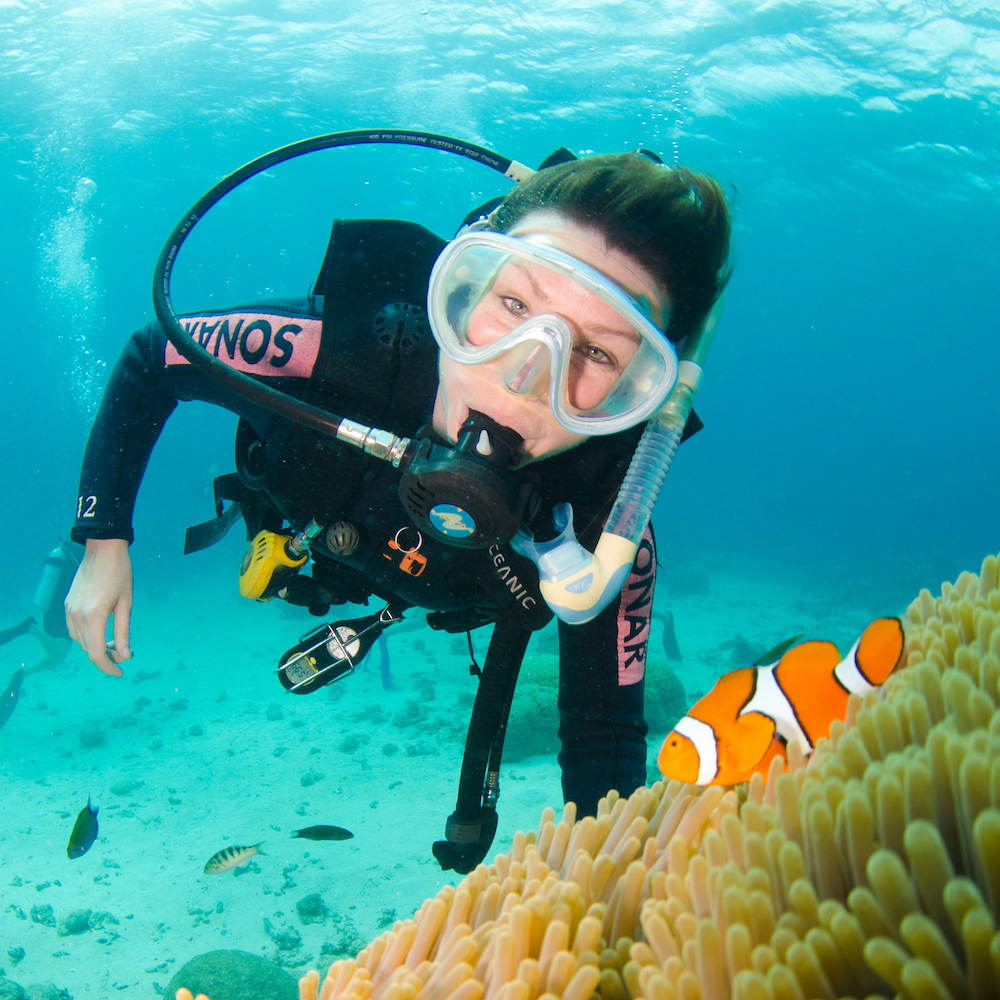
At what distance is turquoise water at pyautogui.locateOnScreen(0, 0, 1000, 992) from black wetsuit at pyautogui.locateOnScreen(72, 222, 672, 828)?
1467 mm

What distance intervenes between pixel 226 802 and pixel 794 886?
872 cm

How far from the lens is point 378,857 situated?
6.16 m

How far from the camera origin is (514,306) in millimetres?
2281

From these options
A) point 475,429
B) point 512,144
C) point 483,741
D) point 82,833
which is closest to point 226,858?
point 82,833

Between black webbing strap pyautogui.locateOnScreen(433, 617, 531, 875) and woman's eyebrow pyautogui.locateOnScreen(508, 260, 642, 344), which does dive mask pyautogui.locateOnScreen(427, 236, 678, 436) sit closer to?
woman's eyebrow pyautogui.locateOnScreen(508, 260, 642, 344)

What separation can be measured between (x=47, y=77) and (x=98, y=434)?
23306 mm

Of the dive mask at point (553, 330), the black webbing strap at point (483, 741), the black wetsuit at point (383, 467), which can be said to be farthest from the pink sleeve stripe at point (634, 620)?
the dive mask at point (553, 330)

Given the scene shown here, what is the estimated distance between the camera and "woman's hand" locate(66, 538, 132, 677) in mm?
2641

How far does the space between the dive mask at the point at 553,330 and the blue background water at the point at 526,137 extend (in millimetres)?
872

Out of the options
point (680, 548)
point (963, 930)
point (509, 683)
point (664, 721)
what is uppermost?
point (963, 930)

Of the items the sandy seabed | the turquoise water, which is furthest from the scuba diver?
the sandy seabed

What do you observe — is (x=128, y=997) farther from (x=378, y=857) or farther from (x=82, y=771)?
(x=82, y=771)

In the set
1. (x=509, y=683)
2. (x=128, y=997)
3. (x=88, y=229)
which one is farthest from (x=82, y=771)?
(x=88, y=229)

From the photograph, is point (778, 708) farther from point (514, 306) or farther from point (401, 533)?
point (401, 533)
